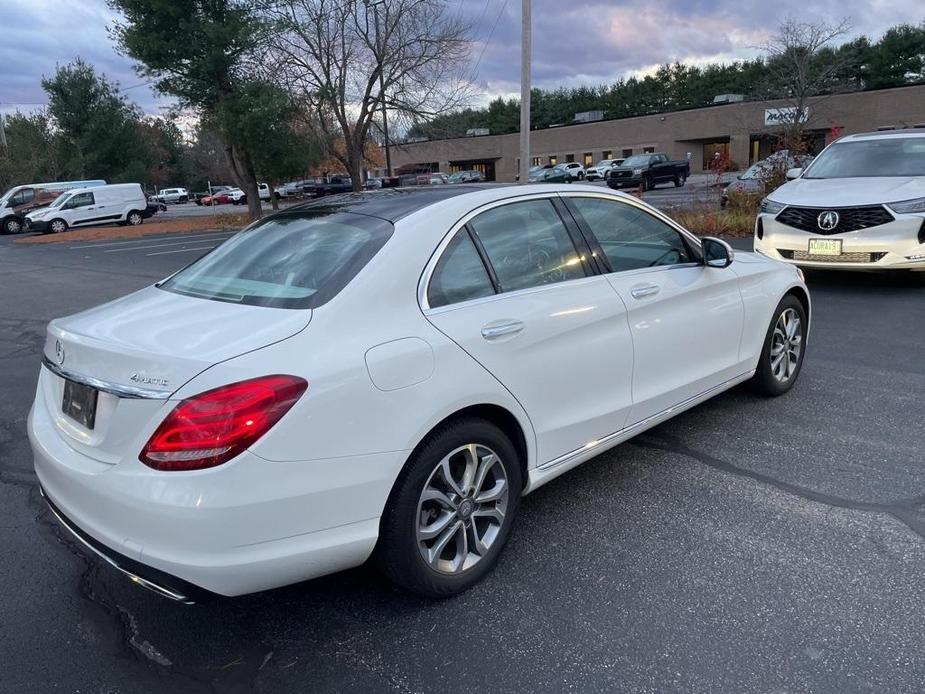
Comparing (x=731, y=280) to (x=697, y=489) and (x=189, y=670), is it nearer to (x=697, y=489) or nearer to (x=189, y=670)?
(x=697, y=489)

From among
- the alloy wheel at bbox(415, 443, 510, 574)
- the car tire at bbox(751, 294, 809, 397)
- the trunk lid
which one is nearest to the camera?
the trunk lid

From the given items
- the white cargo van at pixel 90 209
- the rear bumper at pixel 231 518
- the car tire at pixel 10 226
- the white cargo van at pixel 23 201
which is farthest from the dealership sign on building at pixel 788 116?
the car tire at pixel 10 226

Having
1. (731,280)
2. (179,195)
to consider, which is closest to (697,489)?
(731,280)

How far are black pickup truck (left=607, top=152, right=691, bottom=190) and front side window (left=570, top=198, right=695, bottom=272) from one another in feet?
108

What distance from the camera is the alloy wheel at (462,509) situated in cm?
270

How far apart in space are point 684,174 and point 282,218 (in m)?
38.6

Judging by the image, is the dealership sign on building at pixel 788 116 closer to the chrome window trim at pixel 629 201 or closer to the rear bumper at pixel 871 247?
the rear bumper at pixel 871 247

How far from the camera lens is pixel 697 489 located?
3.69 m

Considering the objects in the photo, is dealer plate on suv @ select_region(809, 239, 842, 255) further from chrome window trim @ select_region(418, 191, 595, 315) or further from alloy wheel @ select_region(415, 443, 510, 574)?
alloy wheel @ select_region(415, 443, 510, 574)

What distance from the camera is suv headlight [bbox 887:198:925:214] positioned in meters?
7.61

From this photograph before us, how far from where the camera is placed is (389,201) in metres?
3.32

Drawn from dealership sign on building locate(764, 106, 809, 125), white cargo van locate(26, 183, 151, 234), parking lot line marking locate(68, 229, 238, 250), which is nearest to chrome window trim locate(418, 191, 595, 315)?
dealership sign on building locate(764, 106, 809, 125)

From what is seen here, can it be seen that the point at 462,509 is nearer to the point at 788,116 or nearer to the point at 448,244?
the point at 448,244

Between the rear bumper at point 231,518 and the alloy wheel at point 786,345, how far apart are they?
335 cm
